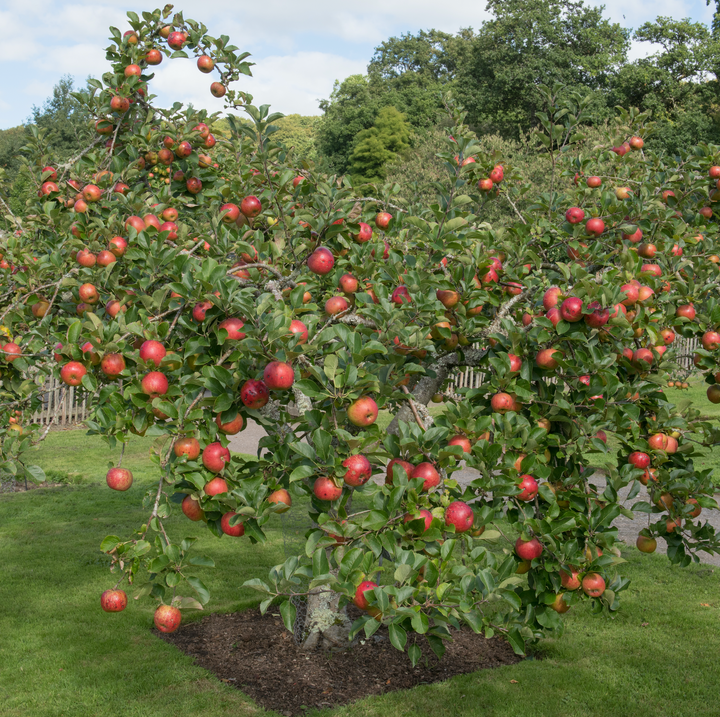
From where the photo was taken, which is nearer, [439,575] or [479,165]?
[439,575]

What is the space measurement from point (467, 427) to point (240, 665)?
3.23m

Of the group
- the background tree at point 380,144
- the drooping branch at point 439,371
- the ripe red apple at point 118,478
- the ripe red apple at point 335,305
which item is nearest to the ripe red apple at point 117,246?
the ripe red apple at point 335,305

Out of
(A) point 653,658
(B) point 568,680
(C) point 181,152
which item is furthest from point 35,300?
(A) point 653,658

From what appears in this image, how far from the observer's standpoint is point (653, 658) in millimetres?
4949

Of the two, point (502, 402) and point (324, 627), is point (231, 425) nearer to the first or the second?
point (502, 402)

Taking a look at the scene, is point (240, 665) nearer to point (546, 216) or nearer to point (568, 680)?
point (568, 680)

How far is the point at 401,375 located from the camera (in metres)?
2.82

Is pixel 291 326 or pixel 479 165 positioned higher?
pixel 479 165

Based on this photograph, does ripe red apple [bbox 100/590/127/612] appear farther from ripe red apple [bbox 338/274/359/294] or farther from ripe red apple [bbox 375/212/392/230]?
ripe red apple [bbox 375/212/392/230]

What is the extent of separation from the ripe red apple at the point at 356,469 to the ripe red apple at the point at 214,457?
568 millimetres

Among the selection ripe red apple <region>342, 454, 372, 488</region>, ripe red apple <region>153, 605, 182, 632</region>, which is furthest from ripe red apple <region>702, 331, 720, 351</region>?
ripe red apple <region>153, 605, 182, 632</region>

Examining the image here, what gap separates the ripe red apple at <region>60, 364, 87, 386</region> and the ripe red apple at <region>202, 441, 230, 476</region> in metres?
0.63

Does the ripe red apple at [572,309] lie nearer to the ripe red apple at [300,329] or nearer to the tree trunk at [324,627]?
the ripe red apple at [300,329]

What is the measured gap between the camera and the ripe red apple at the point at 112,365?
2.75 metres
